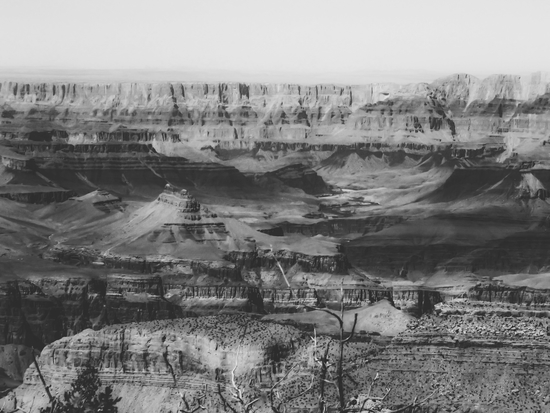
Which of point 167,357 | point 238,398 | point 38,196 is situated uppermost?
point 238,398

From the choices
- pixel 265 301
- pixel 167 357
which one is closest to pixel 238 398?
pixel 167 357

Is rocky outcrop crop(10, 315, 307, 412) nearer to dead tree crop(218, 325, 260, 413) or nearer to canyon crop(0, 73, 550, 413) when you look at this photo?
canyon crop(0, 73, 550, 413)

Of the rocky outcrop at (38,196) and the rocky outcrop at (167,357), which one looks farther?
the rocky outcrop at (38,196)

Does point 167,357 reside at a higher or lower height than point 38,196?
higher

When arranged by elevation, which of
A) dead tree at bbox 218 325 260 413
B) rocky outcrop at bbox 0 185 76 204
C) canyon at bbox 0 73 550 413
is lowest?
rocky outcrop at bbox 0 185 76 204

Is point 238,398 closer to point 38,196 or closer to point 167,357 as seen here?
point 167,357

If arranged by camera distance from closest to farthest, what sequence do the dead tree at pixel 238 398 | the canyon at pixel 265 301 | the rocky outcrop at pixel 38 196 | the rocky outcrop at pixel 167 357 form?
the dead tree at pixel 238 398
the canyon at pixel 265 301
the rocky outcrop at pixel 167 357
the rocky outcrop at pixel 38 196

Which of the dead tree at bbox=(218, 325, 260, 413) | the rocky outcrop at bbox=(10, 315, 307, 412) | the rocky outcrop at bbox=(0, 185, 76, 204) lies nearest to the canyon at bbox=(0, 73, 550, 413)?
the rocky outcrop at bbox=(10, 315, 307, 412)

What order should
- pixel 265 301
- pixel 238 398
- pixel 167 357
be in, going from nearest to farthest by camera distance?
pixel 238 398 < pixel 167 357 < pixel 265 301

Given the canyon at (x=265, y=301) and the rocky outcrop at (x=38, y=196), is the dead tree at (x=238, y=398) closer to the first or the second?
the canyon at (x=265, y=301)

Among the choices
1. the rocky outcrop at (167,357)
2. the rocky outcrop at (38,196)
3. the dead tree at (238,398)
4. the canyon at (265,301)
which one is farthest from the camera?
the rocky outcrop at (38,196)

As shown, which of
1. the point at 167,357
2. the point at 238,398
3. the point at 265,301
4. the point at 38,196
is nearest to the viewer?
the point at 238,398

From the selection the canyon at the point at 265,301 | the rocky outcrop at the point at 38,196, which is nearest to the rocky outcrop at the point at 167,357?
the canyon at the point at 265,301
